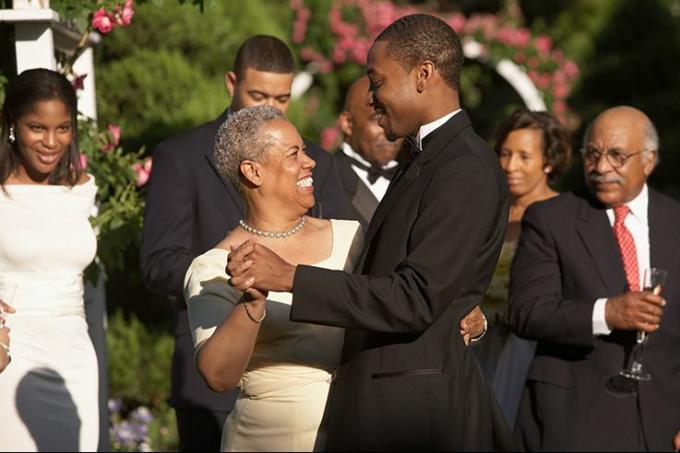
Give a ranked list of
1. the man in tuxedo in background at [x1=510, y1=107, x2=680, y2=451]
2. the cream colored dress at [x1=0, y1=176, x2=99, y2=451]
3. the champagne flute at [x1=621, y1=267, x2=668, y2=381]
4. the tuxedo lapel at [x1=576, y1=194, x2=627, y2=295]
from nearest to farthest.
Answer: the champagne flute at [x1=621, y1=267, x2=668, y2=381] < the man in tuxedo in background at [x1=510, y1=107, x2=680, y2=451] < the tuxedo lapel at [x1=576, y1=194, x2=627, y2=295] < the cream colored dress at [x1=0, y1=176, x2=99, y2=451]

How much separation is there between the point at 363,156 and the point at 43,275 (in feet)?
6.76

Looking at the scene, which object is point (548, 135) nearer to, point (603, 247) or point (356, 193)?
point (356, 193)

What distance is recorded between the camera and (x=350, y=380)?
4.48 m

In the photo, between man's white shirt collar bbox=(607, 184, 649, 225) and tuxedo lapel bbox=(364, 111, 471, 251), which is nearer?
tuxedo lapel bbox=(364, 111, 471, 251)

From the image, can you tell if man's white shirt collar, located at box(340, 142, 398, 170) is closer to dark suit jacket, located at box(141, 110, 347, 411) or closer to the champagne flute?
dark suit jacket, located at box(141, 110, 347, 411)

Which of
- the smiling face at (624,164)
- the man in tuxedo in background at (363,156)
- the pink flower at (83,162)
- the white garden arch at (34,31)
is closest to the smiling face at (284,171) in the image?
the smiling face at (624,164)

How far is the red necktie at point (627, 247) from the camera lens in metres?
6.31

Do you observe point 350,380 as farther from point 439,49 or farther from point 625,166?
point 625,166

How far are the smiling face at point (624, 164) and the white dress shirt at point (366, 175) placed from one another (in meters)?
1.35

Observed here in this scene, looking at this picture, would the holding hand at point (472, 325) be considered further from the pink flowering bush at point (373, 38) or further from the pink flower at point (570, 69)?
the pink flower at point (570, 69)

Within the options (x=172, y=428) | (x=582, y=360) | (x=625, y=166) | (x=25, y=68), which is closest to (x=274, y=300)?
(x=582, y=360)

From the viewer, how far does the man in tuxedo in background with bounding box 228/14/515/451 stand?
425 centimetres

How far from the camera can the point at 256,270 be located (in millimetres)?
4156

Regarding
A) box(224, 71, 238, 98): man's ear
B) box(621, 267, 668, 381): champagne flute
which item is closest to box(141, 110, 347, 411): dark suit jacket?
box(224, 71, 238, 98): man's ear
